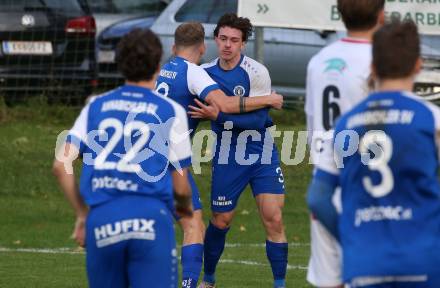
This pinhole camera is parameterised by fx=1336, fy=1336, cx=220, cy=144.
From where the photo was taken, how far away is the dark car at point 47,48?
55.2ft

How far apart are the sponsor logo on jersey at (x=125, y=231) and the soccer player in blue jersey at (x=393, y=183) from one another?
1.23 metres

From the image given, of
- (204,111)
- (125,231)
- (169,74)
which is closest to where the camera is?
(125,231)

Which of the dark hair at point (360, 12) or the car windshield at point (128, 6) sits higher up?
the dark hair at point (360, 12)

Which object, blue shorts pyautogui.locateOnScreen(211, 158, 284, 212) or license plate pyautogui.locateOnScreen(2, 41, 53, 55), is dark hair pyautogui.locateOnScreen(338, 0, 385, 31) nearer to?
blue shorts pyautogui.locateOnScreen(211, 158, 284, 212)

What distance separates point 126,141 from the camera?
6.50m

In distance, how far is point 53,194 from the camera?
1511 centimetres

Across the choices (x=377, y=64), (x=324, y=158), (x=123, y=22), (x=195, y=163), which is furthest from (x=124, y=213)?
(x=123, y=22)

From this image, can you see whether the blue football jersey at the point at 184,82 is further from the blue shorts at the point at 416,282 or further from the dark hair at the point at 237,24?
the blue shorts at the point at 416,282

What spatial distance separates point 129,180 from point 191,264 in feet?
11.4

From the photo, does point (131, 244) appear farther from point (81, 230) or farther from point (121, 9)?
point (121, 9)

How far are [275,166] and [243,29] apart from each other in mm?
1136

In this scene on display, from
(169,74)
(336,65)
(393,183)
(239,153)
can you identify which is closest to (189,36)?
(169,74)

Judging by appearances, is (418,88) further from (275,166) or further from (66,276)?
(66,276)

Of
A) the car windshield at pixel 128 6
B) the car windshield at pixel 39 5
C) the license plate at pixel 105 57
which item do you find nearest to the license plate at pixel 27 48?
the car windshield at pixel 39 5
